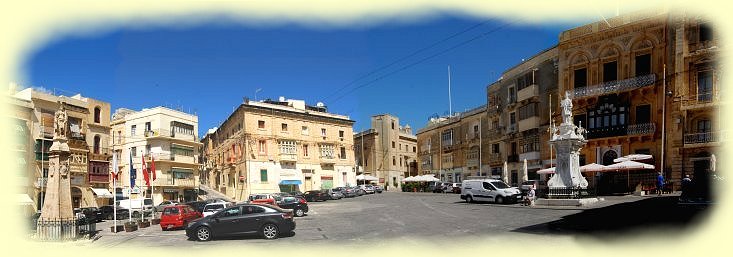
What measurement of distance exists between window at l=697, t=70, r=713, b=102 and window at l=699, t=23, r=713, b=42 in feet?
7.26

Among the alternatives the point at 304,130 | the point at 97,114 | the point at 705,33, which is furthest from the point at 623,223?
the point at 97,114

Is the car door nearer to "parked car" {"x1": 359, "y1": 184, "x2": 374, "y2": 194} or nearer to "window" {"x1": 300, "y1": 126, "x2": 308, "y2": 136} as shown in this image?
"window" {"x1": 300, "y1": 126, "x2": 308, "y2": 136}

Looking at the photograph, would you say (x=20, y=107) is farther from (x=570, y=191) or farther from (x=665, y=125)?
(x=665, y=125)

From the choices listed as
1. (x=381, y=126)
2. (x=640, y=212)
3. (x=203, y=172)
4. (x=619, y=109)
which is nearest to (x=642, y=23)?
(x=619, y=109)

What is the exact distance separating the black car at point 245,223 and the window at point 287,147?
3765cm

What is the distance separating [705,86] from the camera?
105 ft

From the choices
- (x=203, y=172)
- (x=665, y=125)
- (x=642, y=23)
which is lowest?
(x=203, y=172)

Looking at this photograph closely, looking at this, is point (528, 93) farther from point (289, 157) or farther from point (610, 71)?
point (289, 157)

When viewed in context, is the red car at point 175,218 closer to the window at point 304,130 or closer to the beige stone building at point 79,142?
the beige stone building at point 79,142

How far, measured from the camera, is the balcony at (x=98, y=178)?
1701 inches

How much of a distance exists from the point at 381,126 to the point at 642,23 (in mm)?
46051

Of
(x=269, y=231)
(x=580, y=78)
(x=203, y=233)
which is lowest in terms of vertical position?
(x=203, y=233)

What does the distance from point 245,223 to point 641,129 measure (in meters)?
31.8

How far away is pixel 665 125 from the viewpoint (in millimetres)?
34312
